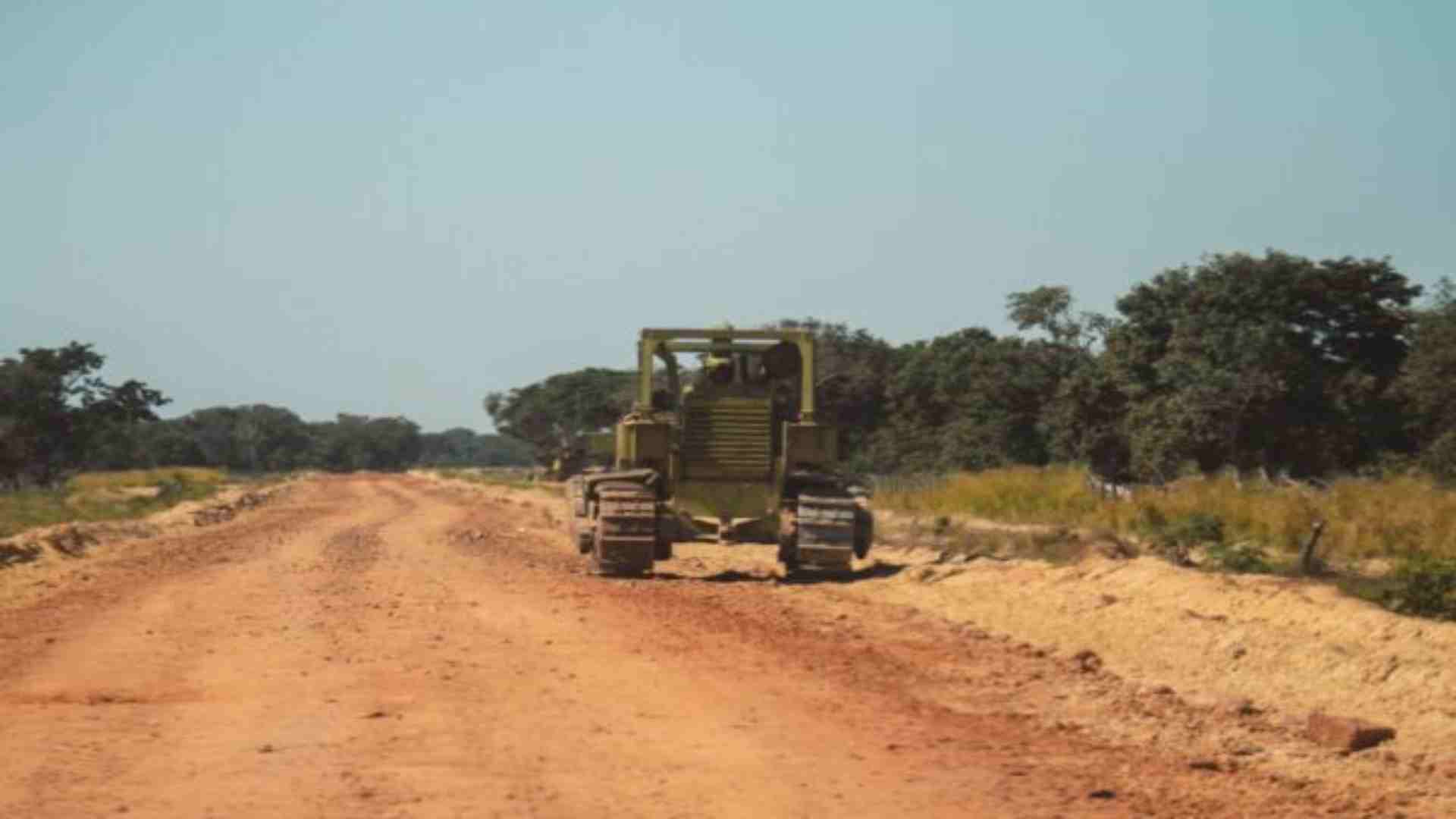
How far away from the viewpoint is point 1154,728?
32.3ft

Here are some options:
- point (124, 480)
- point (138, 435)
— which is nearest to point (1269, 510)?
point (124, 480)

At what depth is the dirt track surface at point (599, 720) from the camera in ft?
24.8

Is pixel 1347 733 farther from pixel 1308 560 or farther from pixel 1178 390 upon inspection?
pixel 1178 390

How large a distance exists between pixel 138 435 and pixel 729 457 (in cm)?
12500

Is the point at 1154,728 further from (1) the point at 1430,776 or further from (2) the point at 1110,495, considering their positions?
(2) the point at 1110,495

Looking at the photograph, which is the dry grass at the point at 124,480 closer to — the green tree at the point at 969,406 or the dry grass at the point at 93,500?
the dry grass at the point at 93,500

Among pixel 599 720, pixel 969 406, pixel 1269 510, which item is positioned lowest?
pixel 599 720

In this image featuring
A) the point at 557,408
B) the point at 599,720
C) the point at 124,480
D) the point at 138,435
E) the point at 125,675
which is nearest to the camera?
the point at 599,720

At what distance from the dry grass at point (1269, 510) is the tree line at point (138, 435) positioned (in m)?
45.7

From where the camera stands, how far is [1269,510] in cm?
2197

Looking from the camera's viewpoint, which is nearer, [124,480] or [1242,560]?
[1242,560]

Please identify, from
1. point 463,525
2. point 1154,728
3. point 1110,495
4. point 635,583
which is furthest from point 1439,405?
point 1154,728

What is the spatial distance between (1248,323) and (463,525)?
2033 cm

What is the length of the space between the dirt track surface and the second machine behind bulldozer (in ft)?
12.0
